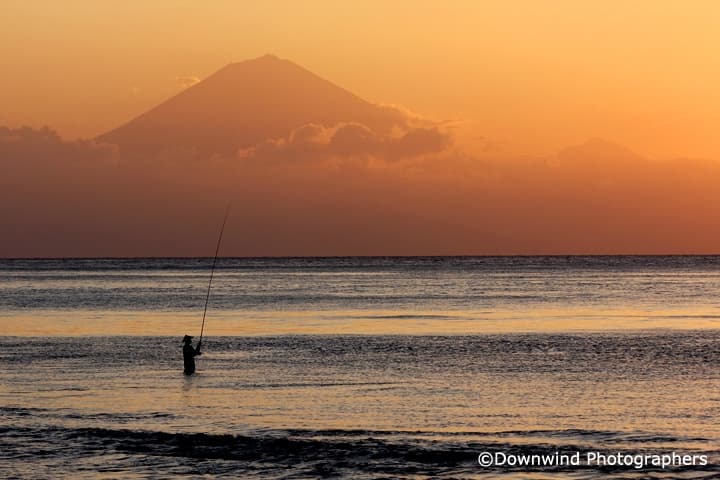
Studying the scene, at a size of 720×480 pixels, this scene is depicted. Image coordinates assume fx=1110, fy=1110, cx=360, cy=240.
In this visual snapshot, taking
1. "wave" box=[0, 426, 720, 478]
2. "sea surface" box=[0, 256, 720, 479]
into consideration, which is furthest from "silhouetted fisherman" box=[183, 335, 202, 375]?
"wave" box=[0, 426, 720, 478]

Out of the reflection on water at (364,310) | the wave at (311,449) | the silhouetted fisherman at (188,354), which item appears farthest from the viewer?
the reflection on water at (364,310)

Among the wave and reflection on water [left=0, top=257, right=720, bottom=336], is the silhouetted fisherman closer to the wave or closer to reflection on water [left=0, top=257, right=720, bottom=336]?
the wave

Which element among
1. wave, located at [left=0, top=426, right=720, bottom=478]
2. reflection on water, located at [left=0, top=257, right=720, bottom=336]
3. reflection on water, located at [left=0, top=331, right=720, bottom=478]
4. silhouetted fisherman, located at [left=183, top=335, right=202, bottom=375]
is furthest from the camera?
reflection on water, located at [left=0, top=257, right=720, bottom=336]

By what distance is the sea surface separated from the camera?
1933 centimetres

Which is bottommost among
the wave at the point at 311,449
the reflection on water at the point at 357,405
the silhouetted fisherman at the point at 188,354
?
the wave at the point at 311,449

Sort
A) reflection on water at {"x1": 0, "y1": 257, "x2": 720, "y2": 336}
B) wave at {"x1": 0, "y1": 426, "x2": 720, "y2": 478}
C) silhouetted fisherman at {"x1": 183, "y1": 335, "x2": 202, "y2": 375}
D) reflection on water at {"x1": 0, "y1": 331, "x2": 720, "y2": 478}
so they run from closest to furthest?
wave at {"x1": 0, "y1": 426, "x2": 720, "y2": 478} < reflection on water at {"x1": 0, "y1": 331, "x2": 720, "y2": 478} < silhouetted fisherman at {"x1": 183, "y1": 335, "x2": 202, "y2": 375} < reflection on water at {"x1": 0, "y1": 257, "x2": 720, "y2": 336}

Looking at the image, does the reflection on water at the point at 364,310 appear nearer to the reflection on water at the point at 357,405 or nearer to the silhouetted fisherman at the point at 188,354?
the reflection on water at the point at 357,405

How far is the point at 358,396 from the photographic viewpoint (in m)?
26.3

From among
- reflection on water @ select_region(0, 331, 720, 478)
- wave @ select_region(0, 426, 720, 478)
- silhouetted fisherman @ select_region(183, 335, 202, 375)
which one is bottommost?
wave @ select_region(0, 426, 720, 478)

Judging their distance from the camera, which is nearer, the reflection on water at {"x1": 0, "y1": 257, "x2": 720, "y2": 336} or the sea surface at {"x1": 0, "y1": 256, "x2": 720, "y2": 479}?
the sea surface at {"x1": 0, "y1": 256, "x2": 720, "y2": 479}

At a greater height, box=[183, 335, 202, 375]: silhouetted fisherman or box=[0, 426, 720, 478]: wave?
box=[183, 335, 202, 375]: silhouetted fisherman

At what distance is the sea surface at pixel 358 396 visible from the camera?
1933 centimetres

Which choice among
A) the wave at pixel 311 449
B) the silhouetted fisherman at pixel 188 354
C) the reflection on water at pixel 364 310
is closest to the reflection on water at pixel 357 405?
the wave at pixel 311 449

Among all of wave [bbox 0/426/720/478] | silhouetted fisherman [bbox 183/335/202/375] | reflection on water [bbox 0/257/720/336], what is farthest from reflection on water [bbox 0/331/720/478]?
reflection on water [bbox 0/257/720/336]
